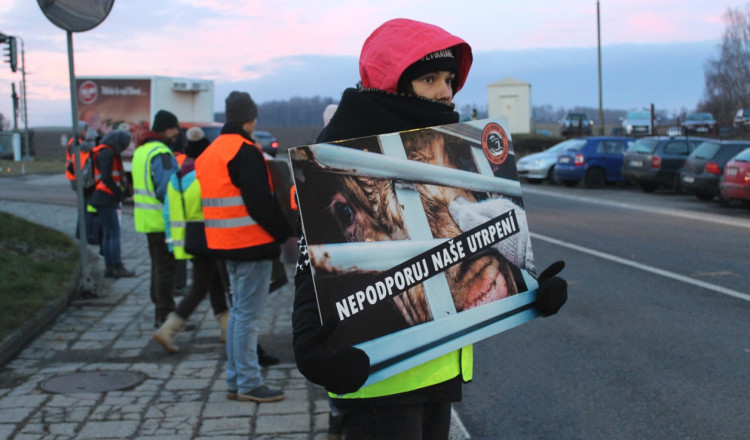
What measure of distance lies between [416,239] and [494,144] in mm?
416

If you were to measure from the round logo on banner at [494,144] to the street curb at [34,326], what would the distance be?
5.00 meters

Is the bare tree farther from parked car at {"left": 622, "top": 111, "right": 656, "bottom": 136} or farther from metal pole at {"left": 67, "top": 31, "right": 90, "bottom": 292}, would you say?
metal pole at {"left": 67, "top": 31, "right": 90, "bottom": 292}

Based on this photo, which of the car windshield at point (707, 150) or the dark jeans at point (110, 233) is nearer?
the dark jeans at point (110, 233)

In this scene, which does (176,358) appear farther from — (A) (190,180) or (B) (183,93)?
(B) (183,93)

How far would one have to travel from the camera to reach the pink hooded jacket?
7.85 ft

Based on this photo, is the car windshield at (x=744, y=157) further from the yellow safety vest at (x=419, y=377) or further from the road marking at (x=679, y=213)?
the yellow safety vest at (x=419, y=377)

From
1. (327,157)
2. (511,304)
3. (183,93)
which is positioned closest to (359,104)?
(327,157)

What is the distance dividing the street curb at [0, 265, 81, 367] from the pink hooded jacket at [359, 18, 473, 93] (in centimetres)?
485

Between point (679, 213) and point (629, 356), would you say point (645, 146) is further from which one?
point (629, 356)

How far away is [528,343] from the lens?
22.8 ft

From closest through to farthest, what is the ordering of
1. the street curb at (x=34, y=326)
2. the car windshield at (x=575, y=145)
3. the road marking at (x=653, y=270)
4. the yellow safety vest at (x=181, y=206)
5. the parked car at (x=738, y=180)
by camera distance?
the street curb at (x=34, y=326) < the yellow safety vest at (x=181, y=206) < the road marking at (x=653, y=270) < the parked car at (x=738, y=180) < the car windshield at (x=575, y=145)

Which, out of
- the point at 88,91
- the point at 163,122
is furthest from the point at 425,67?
the point at 88,91

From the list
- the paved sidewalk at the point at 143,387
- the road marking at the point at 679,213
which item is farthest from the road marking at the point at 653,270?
the paved sidewalk at the point at 143,387

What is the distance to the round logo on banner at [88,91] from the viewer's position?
2231 centimetres
